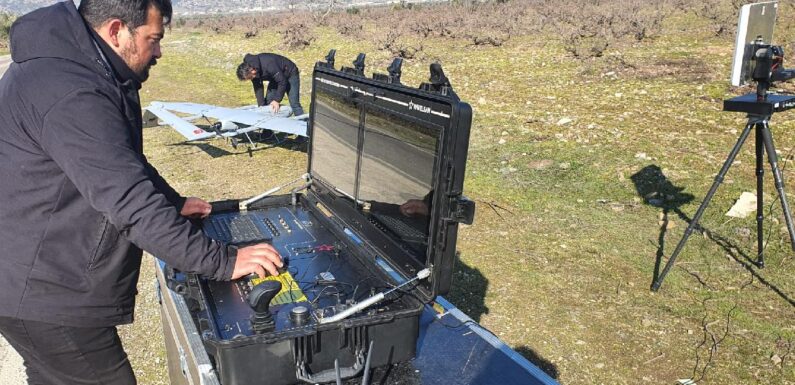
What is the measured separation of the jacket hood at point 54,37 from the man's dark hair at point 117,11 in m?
0.04

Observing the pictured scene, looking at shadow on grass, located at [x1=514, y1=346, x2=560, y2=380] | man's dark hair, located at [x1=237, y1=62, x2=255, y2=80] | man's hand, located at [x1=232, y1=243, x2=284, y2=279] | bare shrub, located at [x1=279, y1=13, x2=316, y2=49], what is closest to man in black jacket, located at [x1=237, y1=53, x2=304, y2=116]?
man's dark hair, located at [x1=237, y1=62, x2=255, y2=80]

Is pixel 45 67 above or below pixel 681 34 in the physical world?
below

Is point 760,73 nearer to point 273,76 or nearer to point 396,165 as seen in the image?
point 396,165

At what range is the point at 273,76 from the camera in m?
11.0

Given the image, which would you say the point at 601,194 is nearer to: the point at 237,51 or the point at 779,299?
the point at 779,299

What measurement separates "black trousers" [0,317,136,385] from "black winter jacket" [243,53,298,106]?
9.02 m

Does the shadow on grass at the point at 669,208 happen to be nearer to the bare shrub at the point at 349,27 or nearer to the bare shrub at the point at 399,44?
the bare shrub at the point at 399,44

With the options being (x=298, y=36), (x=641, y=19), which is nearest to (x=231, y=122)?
(x=641, y=19)

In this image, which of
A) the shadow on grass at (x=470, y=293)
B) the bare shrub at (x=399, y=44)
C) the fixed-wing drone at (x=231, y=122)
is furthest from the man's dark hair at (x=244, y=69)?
the bare shrub at (x=399, y=44)

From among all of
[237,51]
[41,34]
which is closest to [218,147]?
[41,34]

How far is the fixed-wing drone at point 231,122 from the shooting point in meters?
9.89

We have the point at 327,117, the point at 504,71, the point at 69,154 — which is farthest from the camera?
the point at 504,71

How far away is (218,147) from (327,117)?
8.42 meters

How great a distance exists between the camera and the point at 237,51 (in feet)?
76.1
